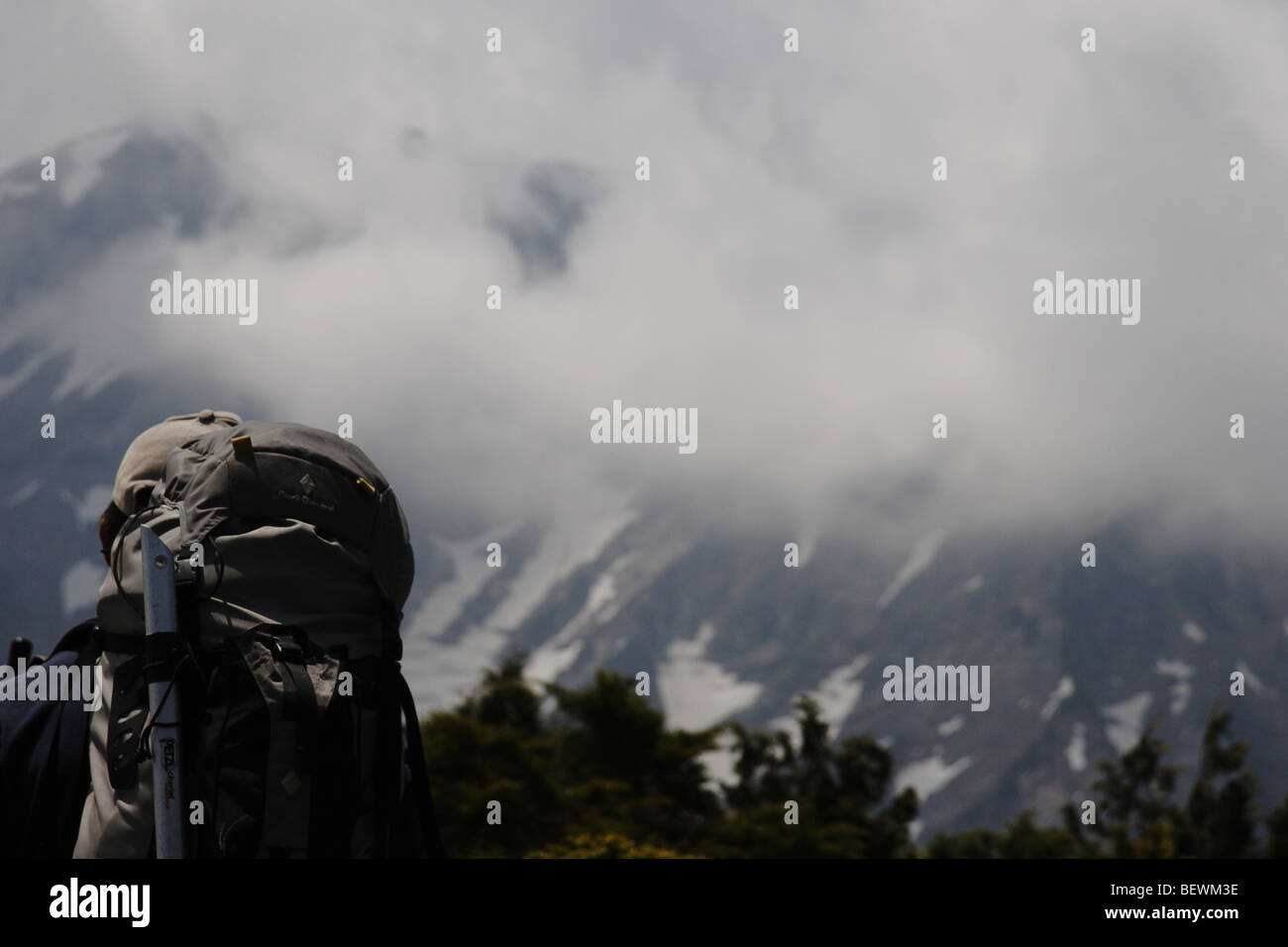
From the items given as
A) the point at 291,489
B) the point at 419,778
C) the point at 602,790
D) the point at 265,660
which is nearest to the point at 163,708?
the point at 265,660

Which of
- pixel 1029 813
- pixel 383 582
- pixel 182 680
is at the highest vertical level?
pixel 383 582

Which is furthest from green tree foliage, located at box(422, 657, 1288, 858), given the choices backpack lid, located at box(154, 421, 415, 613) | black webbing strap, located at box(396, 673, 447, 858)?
backpack lid, located at box(154, 421, 415, 613)

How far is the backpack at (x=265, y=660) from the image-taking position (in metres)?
2.57

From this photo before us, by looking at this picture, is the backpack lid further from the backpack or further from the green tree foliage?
the green tree foliage

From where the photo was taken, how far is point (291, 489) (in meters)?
2.80

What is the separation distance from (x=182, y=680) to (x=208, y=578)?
218 mm

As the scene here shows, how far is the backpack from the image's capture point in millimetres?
2574

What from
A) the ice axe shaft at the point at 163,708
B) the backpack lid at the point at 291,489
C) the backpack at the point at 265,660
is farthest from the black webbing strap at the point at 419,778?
the ice axe shaft at the point at 163,708

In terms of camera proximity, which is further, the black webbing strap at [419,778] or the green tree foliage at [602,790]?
the green tree foliage at [602,790]

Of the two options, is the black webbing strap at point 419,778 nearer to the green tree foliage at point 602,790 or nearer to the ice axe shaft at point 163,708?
the ice axe shaft at point 163,708
